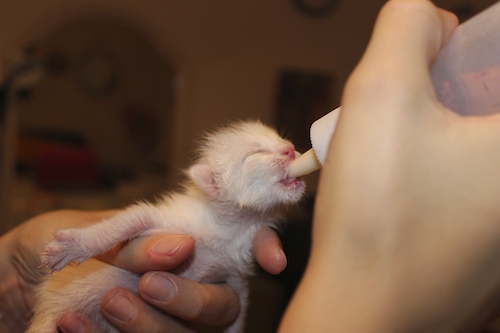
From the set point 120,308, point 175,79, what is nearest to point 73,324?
point 120,308

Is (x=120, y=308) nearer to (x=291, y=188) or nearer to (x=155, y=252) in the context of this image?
(x=155, y=252)

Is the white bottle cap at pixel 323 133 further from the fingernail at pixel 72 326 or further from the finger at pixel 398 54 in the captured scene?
the fingernail at pixel 72 326

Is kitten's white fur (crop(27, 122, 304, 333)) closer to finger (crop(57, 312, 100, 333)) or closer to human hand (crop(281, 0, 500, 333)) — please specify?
finger (crop(57, 312, 100, 333))

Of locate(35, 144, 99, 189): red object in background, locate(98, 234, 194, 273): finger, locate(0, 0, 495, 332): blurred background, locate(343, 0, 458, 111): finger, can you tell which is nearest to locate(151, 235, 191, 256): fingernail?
locate(98, 234, 194, 273): finger

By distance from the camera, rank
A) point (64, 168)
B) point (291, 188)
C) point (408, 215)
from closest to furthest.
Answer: point (408, 215), point (291, 188), point (64, 168)

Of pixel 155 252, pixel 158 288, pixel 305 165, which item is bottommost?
pixel 158 288

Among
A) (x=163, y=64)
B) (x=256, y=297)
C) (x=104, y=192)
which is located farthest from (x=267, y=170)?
(x=163, y=64)

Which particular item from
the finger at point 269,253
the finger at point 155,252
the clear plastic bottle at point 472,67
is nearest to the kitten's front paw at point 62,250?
the finger at point 155,252

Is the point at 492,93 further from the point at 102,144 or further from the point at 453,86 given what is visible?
the point at 102,144
